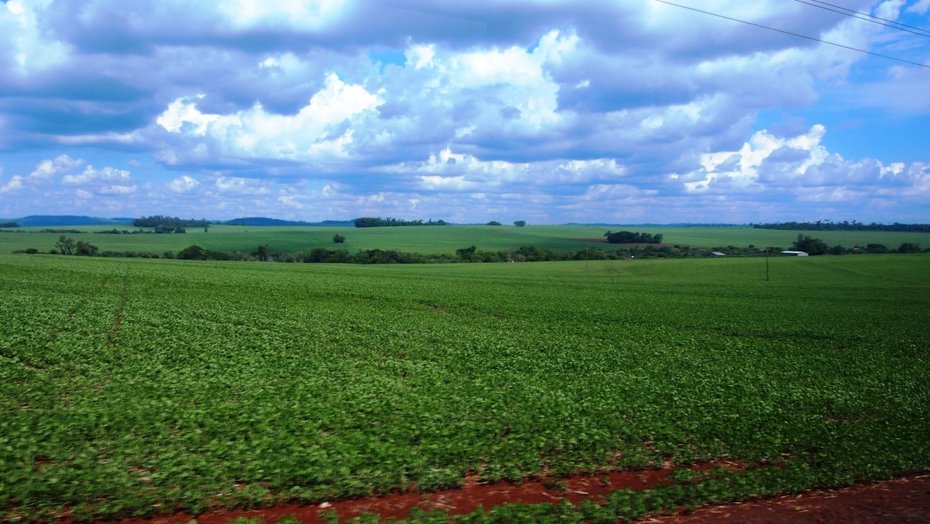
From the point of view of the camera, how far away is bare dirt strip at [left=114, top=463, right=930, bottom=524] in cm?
1039

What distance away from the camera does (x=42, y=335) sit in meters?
22.8

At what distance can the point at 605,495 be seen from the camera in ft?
37.7

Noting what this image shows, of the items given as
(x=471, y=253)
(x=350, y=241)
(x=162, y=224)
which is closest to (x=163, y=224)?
(x=162, y=224)

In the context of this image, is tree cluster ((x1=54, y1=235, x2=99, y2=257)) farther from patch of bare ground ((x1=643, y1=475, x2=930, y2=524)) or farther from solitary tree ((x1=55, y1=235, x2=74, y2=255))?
patch of bare ground ((x1=643, y1=475, x2=930, y2=524))

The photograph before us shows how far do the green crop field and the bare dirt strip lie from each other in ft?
0.92

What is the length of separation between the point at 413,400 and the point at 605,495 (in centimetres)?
680

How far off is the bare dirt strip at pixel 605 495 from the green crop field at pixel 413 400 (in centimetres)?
28

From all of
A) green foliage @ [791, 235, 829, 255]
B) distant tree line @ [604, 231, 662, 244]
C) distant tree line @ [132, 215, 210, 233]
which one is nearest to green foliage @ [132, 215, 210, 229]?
distant tree line @ [132, 215, 210, 233]

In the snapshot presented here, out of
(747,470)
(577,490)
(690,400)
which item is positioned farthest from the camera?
(690,400)

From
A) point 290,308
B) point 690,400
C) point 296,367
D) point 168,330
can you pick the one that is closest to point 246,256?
point 290,308

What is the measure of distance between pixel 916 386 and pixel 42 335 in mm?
31228

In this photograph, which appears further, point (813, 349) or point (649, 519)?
point (813, 349)

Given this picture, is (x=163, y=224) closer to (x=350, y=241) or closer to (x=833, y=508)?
(x=350, y=241)

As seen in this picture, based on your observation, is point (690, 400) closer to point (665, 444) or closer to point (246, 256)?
point (665, 444)
